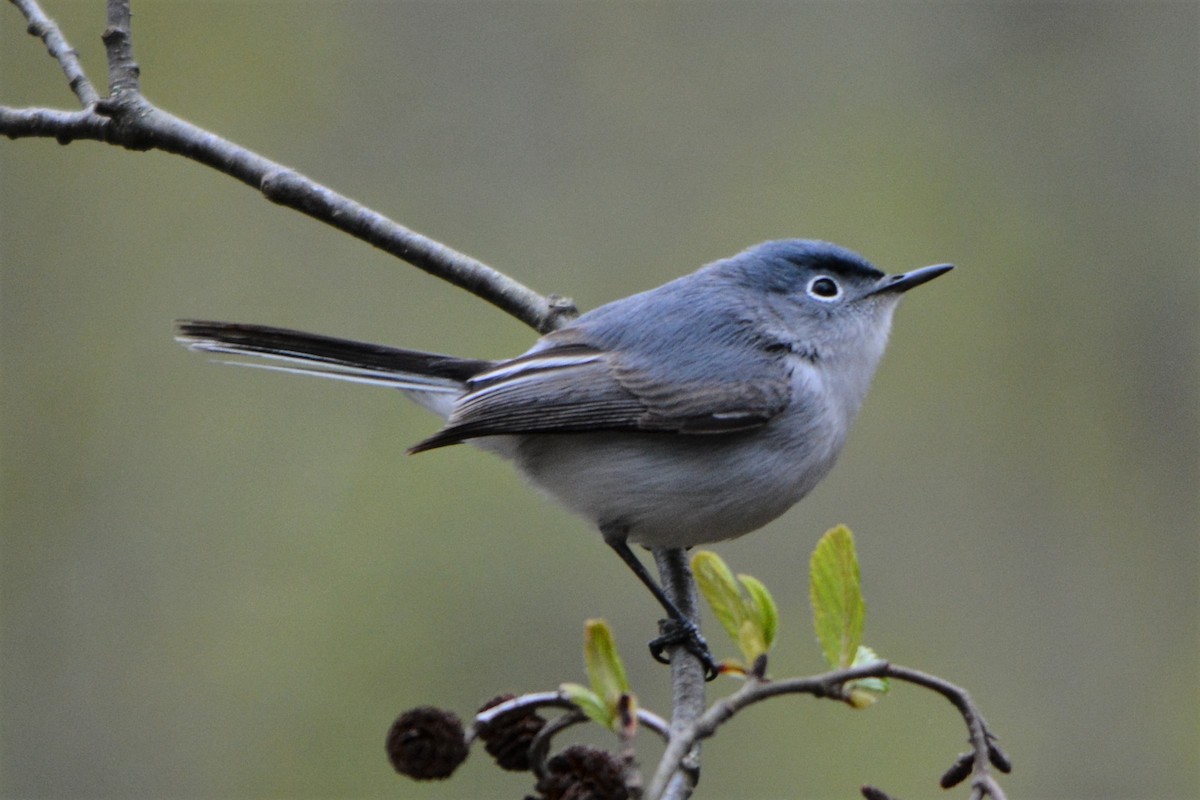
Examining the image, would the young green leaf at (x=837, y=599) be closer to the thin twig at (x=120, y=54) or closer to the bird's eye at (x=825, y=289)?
the bird's eye at (x=825, y=289)

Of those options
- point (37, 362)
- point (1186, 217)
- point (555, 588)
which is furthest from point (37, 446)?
point (1186, 217)

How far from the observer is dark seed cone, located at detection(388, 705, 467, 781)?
1238mm

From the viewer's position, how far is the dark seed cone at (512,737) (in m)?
1.33

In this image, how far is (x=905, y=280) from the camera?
8.34 ft

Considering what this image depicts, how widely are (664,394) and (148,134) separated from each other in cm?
110

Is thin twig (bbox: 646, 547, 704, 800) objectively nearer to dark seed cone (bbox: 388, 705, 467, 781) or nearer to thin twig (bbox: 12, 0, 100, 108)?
dark seed cone (bbox: 388, 705, 467, 781)

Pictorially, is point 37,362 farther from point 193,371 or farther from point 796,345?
point 796,345

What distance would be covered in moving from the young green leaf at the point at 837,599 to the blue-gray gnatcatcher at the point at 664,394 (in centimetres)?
97

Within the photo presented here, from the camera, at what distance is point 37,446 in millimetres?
5012

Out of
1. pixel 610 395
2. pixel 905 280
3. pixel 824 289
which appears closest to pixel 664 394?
pixel 610 395

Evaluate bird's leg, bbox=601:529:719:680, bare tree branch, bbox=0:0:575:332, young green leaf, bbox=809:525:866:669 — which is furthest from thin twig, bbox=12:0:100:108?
young green leaf, bbox=809:525:866:669

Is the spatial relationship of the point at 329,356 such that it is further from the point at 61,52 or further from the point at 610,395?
the point at 61,52

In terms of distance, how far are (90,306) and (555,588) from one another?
2563 mm

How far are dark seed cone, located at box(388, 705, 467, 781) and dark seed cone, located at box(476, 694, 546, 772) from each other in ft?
0.26
